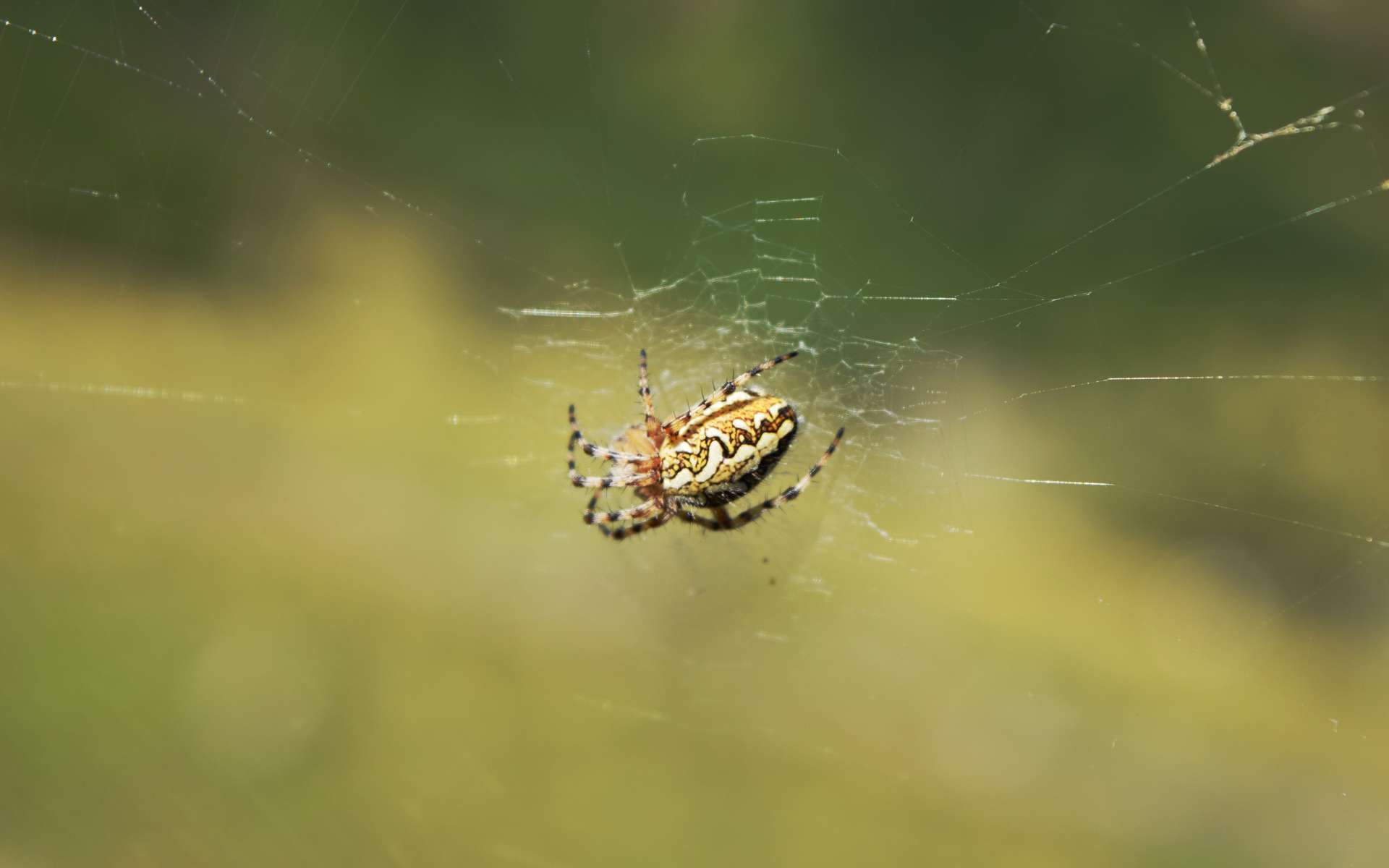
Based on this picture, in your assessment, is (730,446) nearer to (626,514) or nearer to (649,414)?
(649,414)

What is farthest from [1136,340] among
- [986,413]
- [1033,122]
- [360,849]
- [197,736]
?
[197,736]

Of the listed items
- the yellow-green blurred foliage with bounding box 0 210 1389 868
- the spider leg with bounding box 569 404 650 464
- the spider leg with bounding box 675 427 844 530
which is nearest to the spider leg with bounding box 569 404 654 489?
the spider leg with bounding box 569 404 650 464

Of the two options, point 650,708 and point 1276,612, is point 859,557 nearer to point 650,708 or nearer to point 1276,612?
point 650,708

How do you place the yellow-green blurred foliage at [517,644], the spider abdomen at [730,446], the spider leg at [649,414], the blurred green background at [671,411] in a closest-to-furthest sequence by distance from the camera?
the spider abdomen at [730,446] → the spider leg at [649,414] → the blurred green background at [671,411] → the yellow-green blurred foliage at [517,644]

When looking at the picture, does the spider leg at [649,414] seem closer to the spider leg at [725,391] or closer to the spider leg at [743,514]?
the spider leg at [725,391]

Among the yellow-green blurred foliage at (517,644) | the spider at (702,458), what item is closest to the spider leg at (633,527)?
the spider at (702,458)

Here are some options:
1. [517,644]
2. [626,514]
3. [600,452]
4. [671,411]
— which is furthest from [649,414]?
[517,644]

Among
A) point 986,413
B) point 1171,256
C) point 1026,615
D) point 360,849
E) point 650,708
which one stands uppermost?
point 1171,256

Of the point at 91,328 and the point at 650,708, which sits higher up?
the point at 91,328
